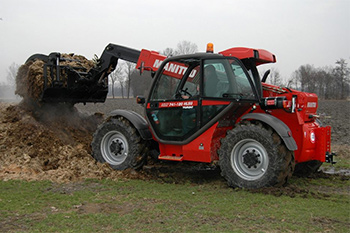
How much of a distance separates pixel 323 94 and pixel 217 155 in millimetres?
70465

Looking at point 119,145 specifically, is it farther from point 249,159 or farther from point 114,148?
point 249,159

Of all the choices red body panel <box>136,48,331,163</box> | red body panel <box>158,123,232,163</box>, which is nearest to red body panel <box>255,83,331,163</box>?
red body panel <box>136,48,331,163</box>

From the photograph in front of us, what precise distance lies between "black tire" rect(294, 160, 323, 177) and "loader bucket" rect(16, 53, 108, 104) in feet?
16.1

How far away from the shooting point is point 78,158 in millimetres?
7793

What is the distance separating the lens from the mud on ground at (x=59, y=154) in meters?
7.02

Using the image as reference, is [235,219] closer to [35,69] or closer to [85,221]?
[85,221]

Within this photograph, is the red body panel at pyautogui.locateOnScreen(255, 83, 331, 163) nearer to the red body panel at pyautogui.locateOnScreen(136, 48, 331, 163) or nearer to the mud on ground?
the red body panel at pyautogui.locateOnScreen(136, 48, 331, 163)

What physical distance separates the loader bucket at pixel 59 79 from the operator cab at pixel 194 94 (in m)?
2.41

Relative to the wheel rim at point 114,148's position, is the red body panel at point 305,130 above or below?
above

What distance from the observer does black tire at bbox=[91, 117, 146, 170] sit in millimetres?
7355

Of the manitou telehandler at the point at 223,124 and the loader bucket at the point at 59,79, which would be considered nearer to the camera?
the manitou telehandler at the point at 223,124

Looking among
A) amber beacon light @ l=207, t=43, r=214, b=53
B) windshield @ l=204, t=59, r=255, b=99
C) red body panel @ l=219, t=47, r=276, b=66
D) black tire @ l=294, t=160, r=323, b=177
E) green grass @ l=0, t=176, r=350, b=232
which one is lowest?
green grass @ l=0, t=176, r=350, b=232

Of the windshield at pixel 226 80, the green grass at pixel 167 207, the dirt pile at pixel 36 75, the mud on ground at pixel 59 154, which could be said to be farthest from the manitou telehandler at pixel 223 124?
the dirt pile at pixel 36 75

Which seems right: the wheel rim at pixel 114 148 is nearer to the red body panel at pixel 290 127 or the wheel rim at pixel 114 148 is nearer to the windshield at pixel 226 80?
the red body panel at pixel 290 127
